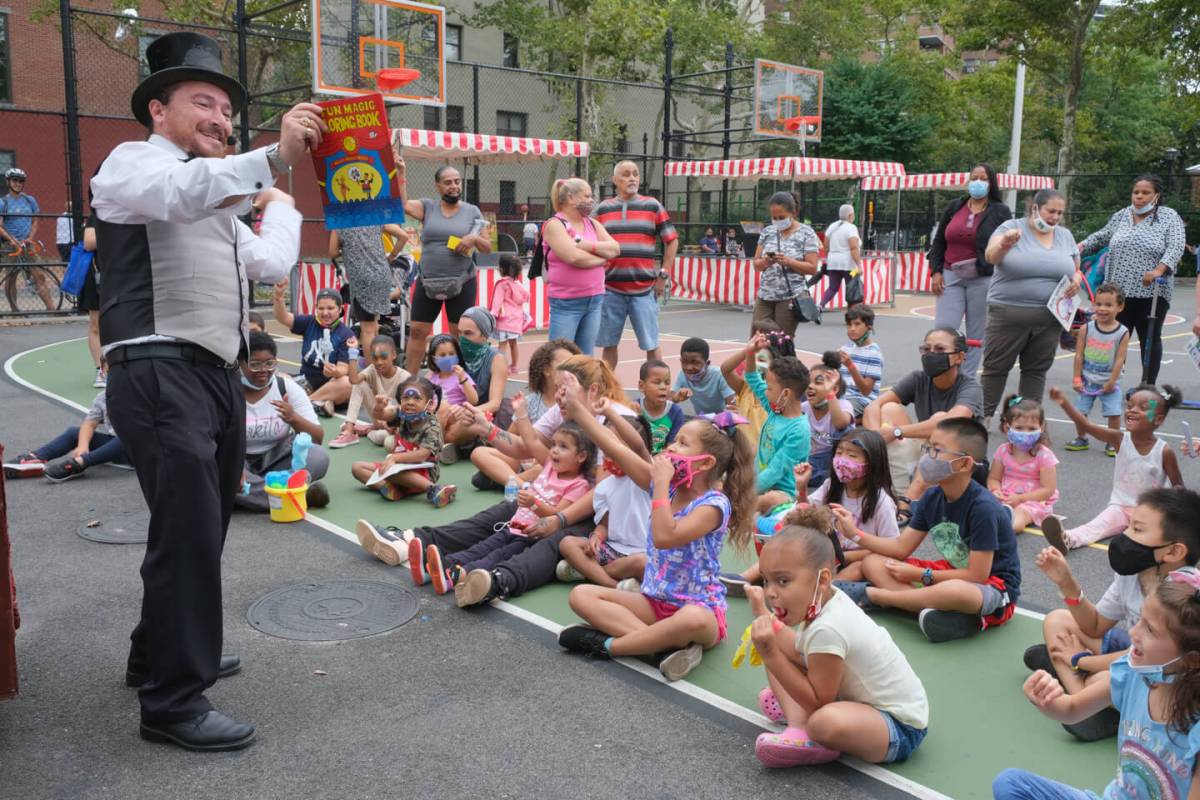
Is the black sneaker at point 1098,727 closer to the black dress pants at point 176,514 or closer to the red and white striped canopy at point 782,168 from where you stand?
the black dress pants at point 176,514

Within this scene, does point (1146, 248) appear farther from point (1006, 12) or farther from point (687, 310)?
point (1006, 12)

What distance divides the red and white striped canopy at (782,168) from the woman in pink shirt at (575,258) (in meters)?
13.6

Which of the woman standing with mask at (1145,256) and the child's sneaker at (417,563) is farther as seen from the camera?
the woman standing with mask at (1145,256)

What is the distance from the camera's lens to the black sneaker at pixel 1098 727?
3.62 meters

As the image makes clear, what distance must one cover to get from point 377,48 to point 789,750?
15.2 metres

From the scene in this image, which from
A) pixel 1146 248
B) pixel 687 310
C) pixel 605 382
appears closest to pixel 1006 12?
pixel 687 310

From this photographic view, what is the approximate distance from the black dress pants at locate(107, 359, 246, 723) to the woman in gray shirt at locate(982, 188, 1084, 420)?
6353 mm

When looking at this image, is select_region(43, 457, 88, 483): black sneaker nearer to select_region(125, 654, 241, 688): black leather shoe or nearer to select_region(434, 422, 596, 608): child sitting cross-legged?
select_region(434, 422, 596, 608): child sitting cross-legged

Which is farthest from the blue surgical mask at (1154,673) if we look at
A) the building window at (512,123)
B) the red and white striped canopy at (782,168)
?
the building window at (512,123)

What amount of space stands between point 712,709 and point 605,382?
2.04m

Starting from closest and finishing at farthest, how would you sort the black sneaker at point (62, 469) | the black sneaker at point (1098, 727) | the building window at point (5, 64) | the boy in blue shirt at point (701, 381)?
the black sneaker at point (1098, 727) → the black sneaker at point (62, 469) → the boy in blue shirt at point (701, 381) → the building window at point (5, 64)

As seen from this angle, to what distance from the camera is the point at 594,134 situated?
2991 centimetres

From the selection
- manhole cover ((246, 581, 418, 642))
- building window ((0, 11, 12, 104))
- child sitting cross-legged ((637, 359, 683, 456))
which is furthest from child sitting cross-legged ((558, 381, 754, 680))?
building window ((0, 11, 12, 104))

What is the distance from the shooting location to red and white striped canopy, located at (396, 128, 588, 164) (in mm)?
15375
